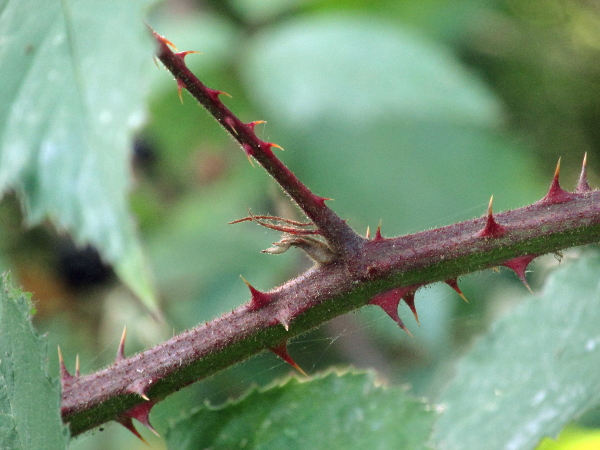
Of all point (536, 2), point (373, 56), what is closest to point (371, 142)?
point (373, 56)

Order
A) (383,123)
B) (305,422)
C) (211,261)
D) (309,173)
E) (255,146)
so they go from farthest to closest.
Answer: (383,123) → (309,173) → (211,261) → (305,422) → (255,146)

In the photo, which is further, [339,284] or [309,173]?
[309,173]

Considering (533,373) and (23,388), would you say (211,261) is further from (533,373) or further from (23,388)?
(23,388)

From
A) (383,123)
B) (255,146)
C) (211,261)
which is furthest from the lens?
(383,123)

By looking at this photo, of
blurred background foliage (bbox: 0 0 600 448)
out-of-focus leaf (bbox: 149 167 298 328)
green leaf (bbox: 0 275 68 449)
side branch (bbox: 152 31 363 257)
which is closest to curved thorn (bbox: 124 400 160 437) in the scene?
green leaf (bbox: 0 275 68 449)

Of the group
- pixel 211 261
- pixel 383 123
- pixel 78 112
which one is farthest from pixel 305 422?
pixel 383 123

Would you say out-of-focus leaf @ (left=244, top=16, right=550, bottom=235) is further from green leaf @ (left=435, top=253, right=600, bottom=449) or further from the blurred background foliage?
green leaf @ (left=435, top=253, right=600, bottom=449)

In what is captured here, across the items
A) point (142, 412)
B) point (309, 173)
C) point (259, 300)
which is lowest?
point (309, 173)
